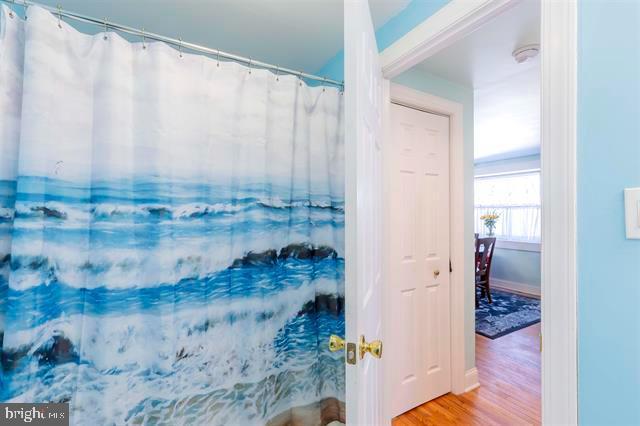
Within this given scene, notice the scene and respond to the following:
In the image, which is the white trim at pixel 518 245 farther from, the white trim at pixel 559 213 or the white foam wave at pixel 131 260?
the white foam wave at pixel 131 260

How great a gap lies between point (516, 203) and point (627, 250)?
5.13 metres

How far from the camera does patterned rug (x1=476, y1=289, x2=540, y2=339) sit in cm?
306

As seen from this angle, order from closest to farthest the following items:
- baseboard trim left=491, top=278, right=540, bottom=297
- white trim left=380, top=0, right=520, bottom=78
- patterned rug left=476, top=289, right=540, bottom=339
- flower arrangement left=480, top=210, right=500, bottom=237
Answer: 1. white trim left=380, top=0, right=520, bottom=78
2. patterned rug left=476, top=289, right=540, bottom=339
3. baseboard trim left=491, top=278, right=540, bottom=297
4. flower arrangement left=480, top=210, right=500, bottom=237

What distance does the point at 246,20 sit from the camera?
1479 mm

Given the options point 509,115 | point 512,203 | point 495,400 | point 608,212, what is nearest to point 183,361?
point 608,212

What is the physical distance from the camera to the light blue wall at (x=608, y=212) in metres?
0.63

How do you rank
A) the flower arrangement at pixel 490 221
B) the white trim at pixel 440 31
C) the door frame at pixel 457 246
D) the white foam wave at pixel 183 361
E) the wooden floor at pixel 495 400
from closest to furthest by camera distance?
the white trim at pixel 440 31, the white foam wave at pixel 183 361, the wooden floor at pixel 495 400, the door frame at pixel 457 246, the flower arrangement at pixel 490 221

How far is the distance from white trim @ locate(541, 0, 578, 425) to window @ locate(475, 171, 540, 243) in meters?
4.75

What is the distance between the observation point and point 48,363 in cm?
101

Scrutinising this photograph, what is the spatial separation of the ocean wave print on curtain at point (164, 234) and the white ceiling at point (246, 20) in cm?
33

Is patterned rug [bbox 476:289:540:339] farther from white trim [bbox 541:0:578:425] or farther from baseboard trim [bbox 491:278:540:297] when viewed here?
white trim [bbox 541:0:578:425]

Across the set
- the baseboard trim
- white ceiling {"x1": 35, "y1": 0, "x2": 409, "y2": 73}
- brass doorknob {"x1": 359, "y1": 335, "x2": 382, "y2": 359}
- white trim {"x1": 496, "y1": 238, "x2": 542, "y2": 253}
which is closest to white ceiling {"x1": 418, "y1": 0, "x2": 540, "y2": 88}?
white ceiling {"x1": 35, "y1": 0, "x2": 409, "y2": 73}

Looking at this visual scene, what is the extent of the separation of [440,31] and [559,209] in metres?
0.83

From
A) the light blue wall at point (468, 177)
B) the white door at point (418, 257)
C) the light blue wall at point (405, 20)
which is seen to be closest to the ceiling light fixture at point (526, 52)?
the light blue wall at point (468, 177)
